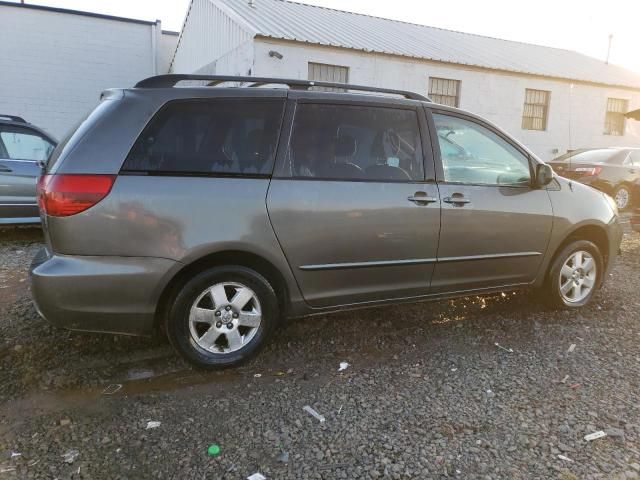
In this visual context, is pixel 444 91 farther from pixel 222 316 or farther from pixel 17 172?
pixel 222 316

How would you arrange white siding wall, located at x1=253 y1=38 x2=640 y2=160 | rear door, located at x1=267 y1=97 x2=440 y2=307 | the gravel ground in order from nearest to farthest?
1. the gravel ground
2. rear door, located at x1=267 y1=97 x2=440 y2=307
3. white siding wall, located at x1=253 y1=38 x2=640 y2=160

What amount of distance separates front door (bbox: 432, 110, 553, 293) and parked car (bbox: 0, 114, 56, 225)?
5.34 meters

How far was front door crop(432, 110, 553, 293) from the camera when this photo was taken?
3.60 m

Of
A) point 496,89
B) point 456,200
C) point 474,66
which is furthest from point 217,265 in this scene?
point 496,89

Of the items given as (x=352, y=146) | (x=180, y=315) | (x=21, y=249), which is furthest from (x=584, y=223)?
(x=21, y=249)

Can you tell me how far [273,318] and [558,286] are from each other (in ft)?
8.47

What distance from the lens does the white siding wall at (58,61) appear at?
15445 mm

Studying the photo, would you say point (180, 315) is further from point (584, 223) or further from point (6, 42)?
point (6, 42)

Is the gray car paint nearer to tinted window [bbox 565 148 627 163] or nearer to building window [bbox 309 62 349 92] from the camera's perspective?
tinted window [bbox 565 148 627 163]

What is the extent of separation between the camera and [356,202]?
3.23 meters

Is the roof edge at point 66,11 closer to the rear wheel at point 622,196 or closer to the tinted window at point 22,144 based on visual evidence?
the tinted window at point 22,144

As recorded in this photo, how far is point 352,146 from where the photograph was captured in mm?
3332

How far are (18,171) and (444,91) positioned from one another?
1307 cm

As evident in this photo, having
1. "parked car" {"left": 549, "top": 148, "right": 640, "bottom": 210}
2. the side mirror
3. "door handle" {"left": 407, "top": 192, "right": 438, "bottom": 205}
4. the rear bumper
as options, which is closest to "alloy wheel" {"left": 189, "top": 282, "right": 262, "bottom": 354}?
the rear bumper
